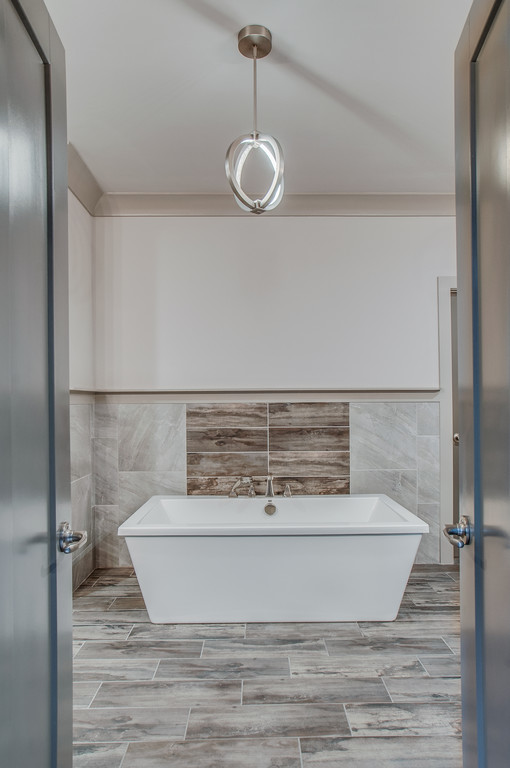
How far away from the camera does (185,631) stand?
2.54 metres

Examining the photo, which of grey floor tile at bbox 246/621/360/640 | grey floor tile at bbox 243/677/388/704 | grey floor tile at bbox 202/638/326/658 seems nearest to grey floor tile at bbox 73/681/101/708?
grey floor tile at bbox 202/638/326/658

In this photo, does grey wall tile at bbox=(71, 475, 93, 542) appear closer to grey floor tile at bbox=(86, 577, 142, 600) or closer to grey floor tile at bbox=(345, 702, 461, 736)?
grey floor tile at bbox=(86, 577, 142, 600)

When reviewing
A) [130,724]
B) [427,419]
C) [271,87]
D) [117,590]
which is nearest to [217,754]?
[130,724]

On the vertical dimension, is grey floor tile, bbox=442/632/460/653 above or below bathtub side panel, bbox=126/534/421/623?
below

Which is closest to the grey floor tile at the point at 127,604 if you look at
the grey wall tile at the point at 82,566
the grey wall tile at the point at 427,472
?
the grey wall tile at the point at 82,566

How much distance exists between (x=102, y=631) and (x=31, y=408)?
199 cm

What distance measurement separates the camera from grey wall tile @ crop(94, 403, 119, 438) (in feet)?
11.1

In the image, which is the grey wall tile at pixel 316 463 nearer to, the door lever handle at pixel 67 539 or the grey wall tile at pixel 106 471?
the grey wall tile at pixel 106 471

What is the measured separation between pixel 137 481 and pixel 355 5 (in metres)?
2.82

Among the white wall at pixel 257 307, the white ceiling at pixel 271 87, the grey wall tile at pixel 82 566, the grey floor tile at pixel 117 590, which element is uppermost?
the white ceiling at pixel 271 87

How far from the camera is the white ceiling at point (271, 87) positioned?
5.77 feet

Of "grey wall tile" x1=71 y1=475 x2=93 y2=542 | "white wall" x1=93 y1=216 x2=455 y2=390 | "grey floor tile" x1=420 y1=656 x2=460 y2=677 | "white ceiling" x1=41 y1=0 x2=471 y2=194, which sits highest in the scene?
"white ceiling" x1=41 y1=0 x2=471 y2=194

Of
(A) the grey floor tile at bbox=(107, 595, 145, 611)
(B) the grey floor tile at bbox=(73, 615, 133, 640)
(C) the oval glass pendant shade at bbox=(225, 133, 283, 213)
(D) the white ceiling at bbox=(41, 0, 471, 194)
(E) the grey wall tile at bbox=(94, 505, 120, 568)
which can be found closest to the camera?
(D) the white ceiling at bbox=(41, 0, 471, 194)

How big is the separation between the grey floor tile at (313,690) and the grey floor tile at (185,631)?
45 cm
